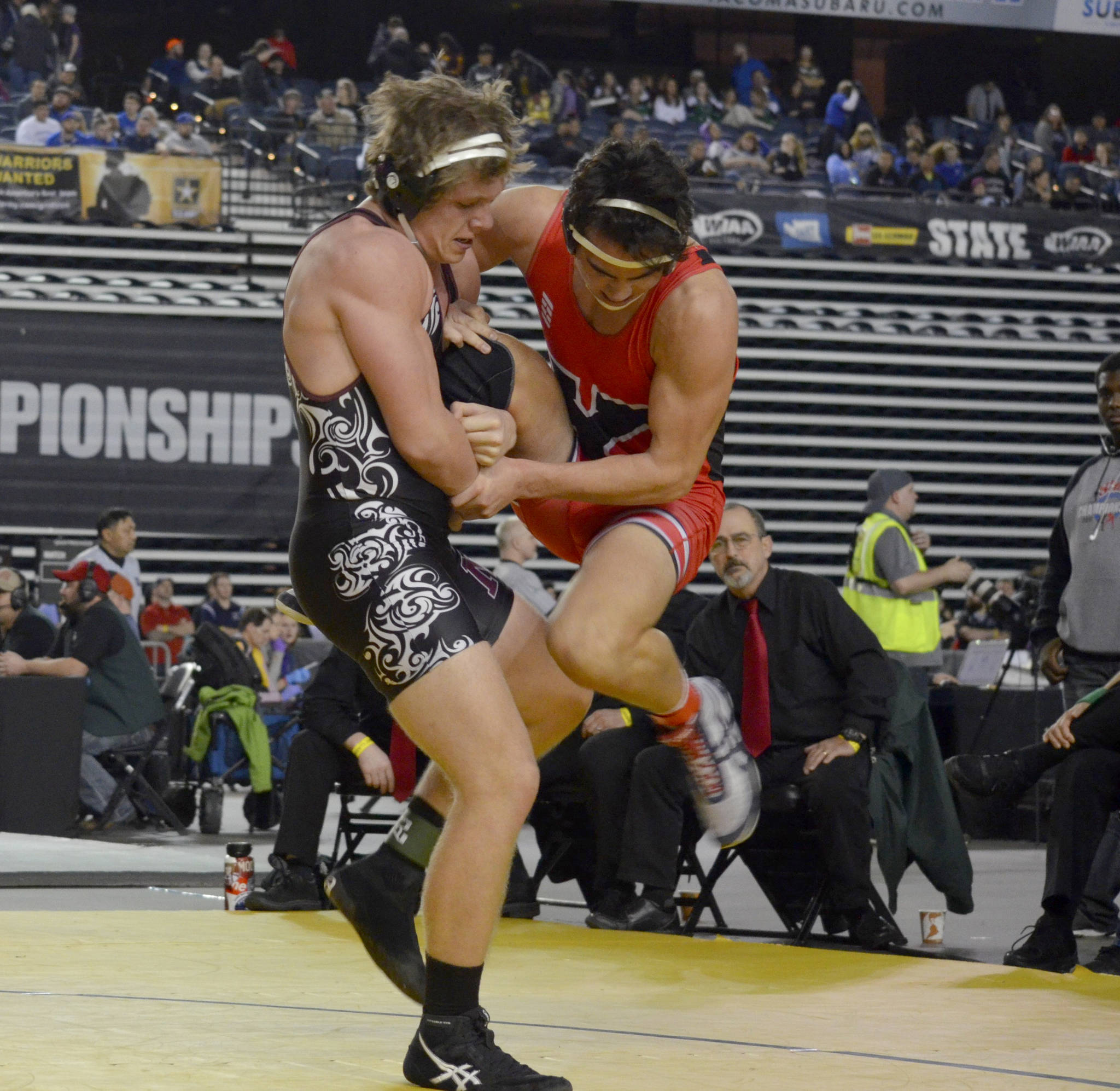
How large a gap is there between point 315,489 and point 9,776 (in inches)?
199

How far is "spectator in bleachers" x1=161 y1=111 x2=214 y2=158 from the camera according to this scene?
571 inches

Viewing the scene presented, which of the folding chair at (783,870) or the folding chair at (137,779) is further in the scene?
the folding chair at (137,779)

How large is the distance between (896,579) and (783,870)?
9.95 ft

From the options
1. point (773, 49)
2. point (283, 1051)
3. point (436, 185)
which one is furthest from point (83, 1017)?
point (773, 49)

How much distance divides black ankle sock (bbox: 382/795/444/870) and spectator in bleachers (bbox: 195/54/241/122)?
1376 cm

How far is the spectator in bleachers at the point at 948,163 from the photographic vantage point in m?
17.0

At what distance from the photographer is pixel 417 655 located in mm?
2709

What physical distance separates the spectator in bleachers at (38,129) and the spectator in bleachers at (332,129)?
2246mm

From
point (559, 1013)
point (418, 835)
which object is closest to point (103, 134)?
point (559, 1013)

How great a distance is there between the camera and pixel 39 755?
742cm

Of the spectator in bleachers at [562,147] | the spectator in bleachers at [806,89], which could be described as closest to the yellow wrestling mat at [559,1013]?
the spectator in bleachers at [562,147]

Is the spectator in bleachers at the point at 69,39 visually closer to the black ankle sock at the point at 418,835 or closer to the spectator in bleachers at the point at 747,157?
the spectator in bleachers at the point at 747,157

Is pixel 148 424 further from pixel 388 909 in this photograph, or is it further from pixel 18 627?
pixel 388 909

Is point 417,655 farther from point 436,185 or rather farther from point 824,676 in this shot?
point 824,676
